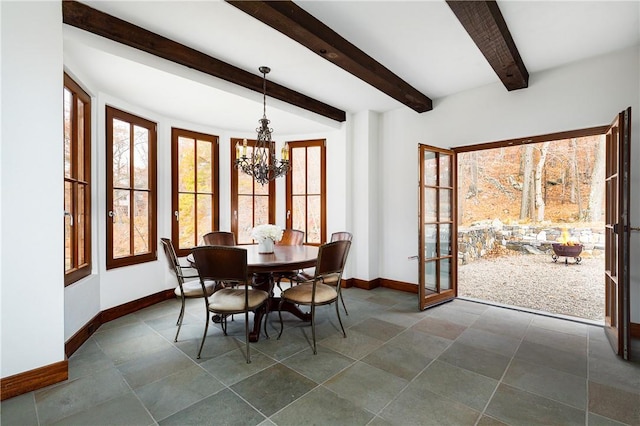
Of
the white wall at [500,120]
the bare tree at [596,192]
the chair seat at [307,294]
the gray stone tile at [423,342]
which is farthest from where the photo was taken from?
the bare tree at [596,192]

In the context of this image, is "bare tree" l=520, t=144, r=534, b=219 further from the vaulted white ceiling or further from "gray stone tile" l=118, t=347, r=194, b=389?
"gray stone tile" l=118, t=347, r=194, b=389

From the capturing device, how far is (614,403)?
5.98 ft

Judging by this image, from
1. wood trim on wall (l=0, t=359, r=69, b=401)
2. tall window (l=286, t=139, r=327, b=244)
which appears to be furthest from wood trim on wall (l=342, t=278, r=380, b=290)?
wood trim on wall (l=0, t=359, r=69, b=401)

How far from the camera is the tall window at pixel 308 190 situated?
4816 millimetres

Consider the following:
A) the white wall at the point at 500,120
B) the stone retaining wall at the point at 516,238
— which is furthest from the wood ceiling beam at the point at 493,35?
the stone retaining wall at the point at 516,238

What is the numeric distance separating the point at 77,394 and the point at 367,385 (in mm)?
1890

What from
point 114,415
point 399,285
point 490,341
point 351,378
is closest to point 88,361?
point 114,415

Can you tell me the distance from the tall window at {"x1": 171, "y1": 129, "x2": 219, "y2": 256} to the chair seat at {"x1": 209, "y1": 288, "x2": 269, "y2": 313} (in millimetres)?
1813

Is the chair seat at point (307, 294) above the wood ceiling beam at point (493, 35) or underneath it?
underneath

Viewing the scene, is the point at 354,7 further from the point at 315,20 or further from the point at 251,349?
the point at 251,349

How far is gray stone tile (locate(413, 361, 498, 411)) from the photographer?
6.15 ft

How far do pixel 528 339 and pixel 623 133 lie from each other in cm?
191

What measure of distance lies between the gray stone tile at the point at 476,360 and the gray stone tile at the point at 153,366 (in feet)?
6.81

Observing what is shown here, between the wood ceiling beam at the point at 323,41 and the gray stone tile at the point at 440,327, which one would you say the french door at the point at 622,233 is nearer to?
the gray stone tile at the point at 440,327
